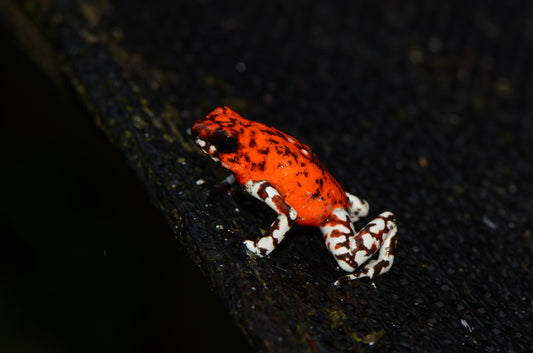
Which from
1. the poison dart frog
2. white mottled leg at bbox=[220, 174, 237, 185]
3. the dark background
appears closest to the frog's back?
the poison dart frog

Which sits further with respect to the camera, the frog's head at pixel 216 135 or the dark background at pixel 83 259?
the dark background at pixel 83 259

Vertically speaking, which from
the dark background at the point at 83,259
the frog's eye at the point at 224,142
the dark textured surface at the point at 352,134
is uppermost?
the frog's eye at the point at 224,142

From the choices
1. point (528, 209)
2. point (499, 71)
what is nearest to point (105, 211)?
point (528, 209)

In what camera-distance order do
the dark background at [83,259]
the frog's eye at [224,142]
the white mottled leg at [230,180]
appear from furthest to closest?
the dark background at [83,259]
the white mottled leg at [230,180]
the frog's eye at [224,142]

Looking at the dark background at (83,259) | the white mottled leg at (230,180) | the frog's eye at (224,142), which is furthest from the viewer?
the dark background at (83,259)

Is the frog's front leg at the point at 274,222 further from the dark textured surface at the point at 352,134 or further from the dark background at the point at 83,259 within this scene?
the dark background at the point at 83,259

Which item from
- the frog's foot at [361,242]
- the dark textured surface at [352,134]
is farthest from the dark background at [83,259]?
the frog's foot at [361,242]

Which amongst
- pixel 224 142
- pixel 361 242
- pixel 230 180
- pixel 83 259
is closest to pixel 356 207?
pixel 361 242

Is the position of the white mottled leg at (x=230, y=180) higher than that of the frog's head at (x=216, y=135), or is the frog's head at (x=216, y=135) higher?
the frog's head at (x=216, y=135)

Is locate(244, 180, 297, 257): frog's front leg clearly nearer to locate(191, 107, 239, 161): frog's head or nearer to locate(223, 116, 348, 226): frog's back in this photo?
locate(223, 116, 348, 226): frog's back
